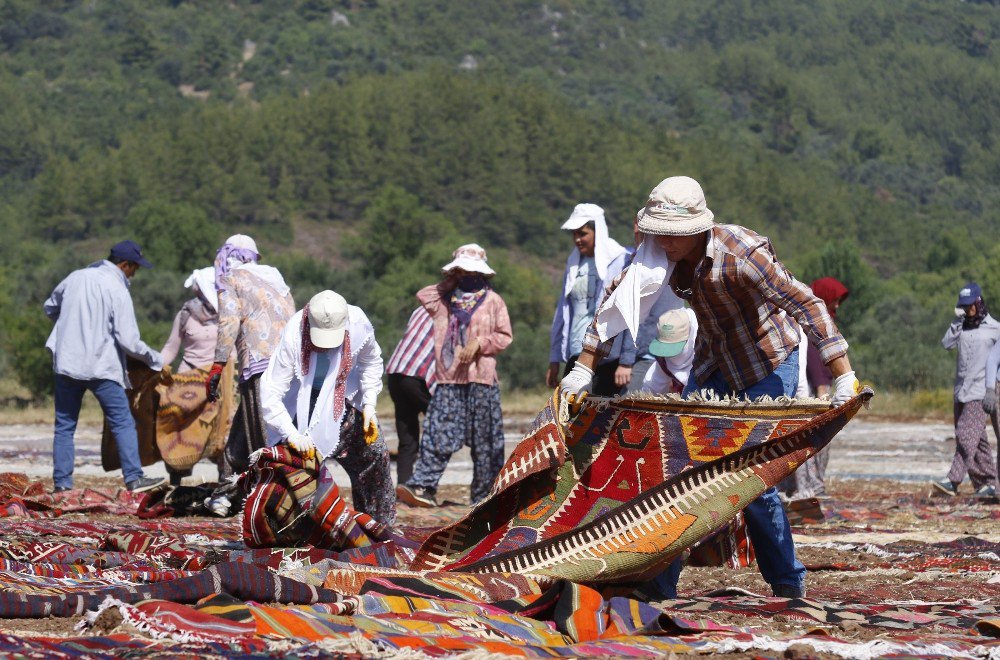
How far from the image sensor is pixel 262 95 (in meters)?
108

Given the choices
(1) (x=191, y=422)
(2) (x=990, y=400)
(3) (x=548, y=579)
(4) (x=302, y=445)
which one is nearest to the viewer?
(3) (x=548, y=579)

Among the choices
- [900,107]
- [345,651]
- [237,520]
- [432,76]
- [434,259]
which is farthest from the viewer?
[900,107]

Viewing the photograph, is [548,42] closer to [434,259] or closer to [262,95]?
[262,95]

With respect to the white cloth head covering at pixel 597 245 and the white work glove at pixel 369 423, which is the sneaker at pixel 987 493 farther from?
the white work glove at pixel 369 423

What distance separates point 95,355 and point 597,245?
3560 mm

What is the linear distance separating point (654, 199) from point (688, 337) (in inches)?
106

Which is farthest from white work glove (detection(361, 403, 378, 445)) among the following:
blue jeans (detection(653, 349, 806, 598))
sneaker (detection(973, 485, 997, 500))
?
sneaker (detection(973, 485, 997, 500))

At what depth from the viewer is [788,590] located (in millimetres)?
6000

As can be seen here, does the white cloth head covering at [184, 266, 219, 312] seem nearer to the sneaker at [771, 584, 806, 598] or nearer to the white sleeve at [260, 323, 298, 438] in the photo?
the white sleeve at [260, 323, 298, 438]

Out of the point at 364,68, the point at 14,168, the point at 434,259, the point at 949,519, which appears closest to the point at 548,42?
the point at 364,68

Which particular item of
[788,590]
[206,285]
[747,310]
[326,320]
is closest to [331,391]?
[326,320]

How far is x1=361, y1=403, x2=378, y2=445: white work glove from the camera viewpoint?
7.75 meters

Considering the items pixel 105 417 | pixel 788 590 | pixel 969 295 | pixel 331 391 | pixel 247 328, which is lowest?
pixel 788 590

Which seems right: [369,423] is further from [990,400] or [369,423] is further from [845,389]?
[990,400]
